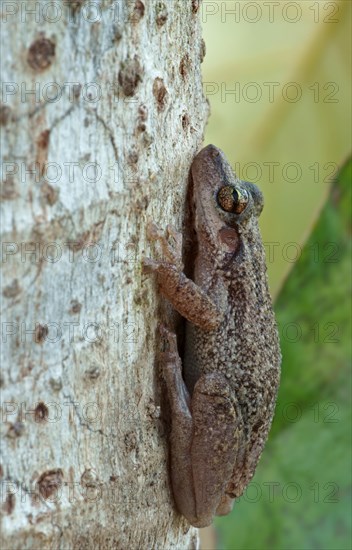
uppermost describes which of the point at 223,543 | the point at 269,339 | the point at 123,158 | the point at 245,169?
the point at 123,158

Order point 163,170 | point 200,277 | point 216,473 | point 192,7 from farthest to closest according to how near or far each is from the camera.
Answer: point 200,277 → point 216,473 → point 192,7 → point 163,170

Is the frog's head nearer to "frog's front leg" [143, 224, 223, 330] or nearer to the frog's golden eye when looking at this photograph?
the frog's golden eye

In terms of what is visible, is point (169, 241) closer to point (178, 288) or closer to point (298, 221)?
point (178, 288)

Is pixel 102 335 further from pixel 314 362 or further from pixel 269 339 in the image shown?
pixel 314 362

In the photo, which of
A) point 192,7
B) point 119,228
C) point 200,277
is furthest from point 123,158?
point 200,277

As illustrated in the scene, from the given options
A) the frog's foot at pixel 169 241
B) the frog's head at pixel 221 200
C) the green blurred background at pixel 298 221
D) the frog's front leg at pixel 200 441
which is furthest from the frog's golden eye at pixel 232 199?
the frog's front leg at pixel 200 441

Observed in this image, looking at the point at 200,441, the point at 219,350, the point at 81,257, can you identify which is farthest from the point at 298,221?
the point at 81,257
